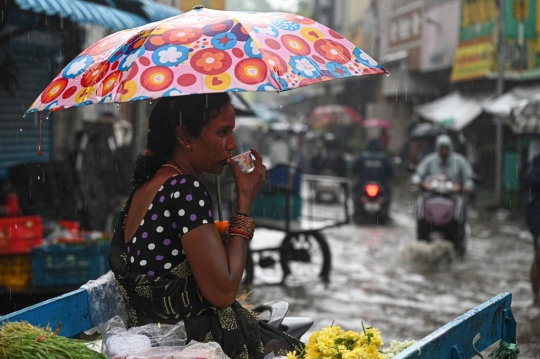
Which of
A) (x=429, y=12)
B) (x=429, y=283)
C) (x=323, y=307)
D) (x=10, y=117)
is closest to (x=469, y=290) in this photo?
(x=429, y=283)

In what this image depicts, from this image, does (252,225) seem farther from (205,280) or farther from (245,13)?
(245,13)

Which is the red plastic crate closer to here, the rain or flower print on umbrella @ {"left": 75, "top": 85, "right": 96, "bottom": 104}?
the rain

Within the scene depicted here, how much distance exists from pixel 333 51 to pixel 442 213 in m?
7.90

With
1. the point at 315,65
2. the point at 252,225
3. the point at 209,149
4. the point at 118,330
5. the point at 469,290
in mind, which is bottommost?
the point at 469,290

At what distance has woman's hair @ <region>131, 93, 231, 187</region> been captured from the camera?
257 centimetres

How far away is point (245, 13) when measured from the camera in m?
3.00

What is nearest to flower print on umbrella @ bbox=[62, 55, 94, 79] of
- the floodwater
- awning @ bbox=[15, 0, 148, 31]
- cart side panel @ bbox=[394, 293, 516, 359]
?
cart side panel @ bbox=[394, 293, 516, 359]

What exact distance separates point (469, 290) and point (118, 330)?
21.3ft

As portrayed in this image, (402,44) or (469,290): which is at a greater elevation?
(402,44)

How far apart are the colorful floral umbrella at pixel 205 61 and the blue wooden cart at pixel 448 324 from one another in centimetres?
81

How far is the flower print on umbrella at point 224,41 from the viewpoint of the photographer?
260 cm

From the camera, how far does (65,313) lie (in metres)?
2.88

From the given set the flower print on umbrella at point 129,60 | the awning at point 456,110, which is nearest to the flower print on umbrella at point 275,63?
the flower print on umbrella at point 129,60

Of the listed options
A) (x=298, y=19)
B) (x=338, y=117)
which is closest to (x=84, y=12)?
(x=298, y=19)
